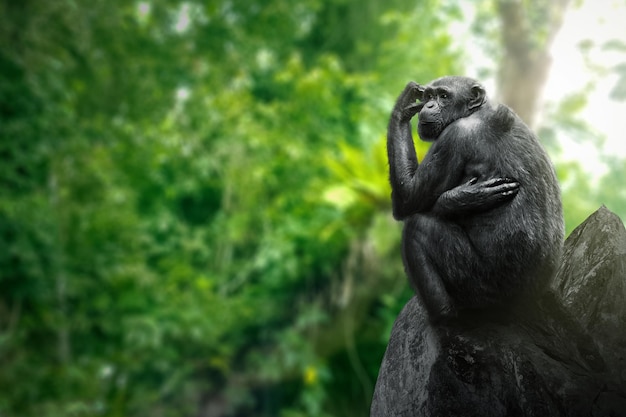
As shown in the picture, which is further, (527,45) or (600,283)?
(527,45)

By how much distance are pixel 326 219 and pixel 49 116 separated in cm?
390

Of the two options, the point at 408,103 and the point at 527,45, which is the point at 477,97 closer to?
the point at 408,103

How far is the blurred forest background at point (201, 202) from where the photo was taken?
24.1 feet

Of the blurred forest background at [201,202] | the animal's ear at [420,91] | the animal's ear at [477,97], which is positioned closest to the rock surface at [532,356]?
the animal's ear at [477,97]

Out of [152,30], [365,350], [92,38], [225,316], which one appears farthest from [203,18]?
[365,350]

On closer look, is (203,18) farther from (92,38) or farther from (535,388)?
(535,388)

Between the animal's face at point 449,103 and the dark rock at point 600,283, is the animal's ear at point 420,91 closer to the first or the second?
the animal's face at point 449,103

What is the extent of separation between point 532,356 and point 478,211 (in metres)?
0.61

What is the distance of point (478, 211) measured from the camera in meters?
2.42

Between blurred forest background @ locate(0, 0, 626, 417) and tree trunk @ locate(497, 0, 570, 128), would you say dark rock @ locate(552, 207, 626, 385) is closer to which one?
blurred forest background @ locate(0, 0, 626, 417)

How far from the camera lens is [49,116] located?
7227 millimetres

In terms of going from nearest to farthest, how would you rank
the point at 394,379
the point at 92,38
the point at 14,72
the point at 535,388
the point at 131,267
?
the point at 535,388 → the point at 394,379 → the point at 14,72 → the point at 131,267 → the point at 92,38

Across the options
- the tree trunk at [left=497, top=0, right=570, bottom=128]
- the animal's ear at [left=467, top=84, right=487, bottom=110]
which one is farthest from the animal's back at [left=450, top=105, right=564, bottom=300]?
the tree trunk at [left=497, top=0, right=570, bottom=128]

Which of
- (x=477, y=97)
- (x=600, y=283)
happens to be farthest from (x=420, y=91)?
(x=600, y=283)
